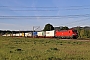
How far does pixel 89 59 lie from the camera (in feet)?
41.6

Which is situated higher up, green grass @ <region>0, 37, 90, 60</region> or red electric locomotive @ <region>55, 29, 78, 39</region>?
red electric locomotive @ <region>55, 29, 78, 39</region>

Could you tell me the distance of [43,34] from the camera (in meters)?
105

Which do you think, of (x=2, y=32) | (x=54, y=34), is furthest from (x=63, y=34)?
(x=2, y=32)

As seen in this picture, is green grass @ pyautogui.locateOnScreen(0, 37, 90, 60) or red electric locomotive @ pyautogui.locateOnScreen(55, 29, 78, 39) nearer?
green grass @ pyautogui.locateOnScreen(0, 37, 90, 60)

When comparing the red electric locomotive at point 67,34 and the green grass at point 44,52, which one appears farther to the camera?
the red electric locomotive at point 67,34

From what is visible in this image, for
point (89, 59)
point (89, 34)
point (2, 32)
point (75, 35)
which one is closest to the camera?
point (89, 59)

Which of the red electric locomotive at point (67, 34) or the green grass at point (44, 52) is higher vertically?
the red electric locomotive at point (67, 34)

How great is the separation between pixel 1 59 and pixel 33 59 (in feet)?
6.73

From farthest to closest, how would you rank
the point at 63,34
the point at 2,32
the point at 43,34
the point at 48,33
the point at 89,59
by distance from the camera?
the point at 2,32
the point at 43,34
the point at 48,33
the point at 63,34
the point at 89,59

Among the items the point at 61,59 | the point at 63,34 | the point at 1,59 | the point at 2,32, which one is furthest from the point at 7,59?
the point at 2,32

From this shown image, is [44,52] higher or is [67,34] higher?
[67,34]

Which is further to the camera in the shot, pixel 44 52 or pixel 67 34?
pixel 67 34

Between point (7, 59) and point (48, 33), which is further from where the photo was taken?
point (48, 33)

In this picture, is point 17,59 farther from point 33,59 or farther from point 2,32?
point 2,32
